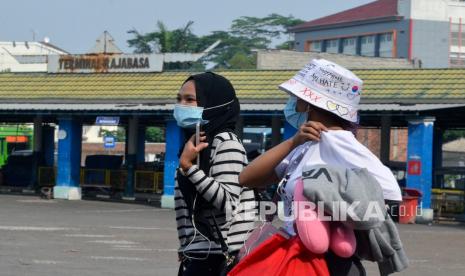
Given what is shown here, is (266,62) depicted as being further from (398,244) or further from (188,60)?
(398,244)

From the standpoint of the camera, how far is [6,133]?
5303 cm

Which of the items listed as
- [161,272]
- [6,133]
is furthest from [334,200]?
[6,133]

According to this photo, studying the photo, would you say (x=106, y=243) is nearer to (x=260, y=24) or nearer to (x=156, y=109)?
(x=156, y=109)

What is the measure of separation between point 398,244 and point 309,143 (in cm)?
55

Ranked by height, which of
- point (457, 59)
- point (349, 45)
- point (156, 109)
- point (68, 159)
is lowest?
point (68, 159)

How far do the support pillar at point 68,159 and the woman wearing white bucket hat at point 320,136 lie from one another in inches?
1184

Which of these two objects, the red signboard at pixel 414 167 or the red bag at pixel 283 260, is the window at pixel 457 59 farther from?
the red bag at pixel 283 260

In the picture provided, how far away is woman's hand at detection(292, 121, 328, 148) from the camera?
14.3ft

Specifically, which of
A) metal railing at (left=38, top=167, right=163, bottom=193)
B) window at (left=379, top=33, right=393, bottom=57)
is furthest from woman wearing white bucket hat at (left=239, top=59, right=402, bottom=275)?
window at (left=379, top=33, right=393, bottom=57)

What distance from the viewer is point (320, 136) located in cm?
436

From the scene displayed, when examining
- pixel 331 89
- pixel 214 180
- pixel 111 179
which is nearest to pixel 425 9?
pixel 111 179

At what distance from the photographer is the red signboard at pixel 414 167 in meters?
28.9

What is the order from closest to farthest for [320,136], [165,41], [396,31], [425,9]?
[320,136], [165,41], [396,31], [425,9]

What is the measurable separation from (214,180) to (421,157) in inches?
941
